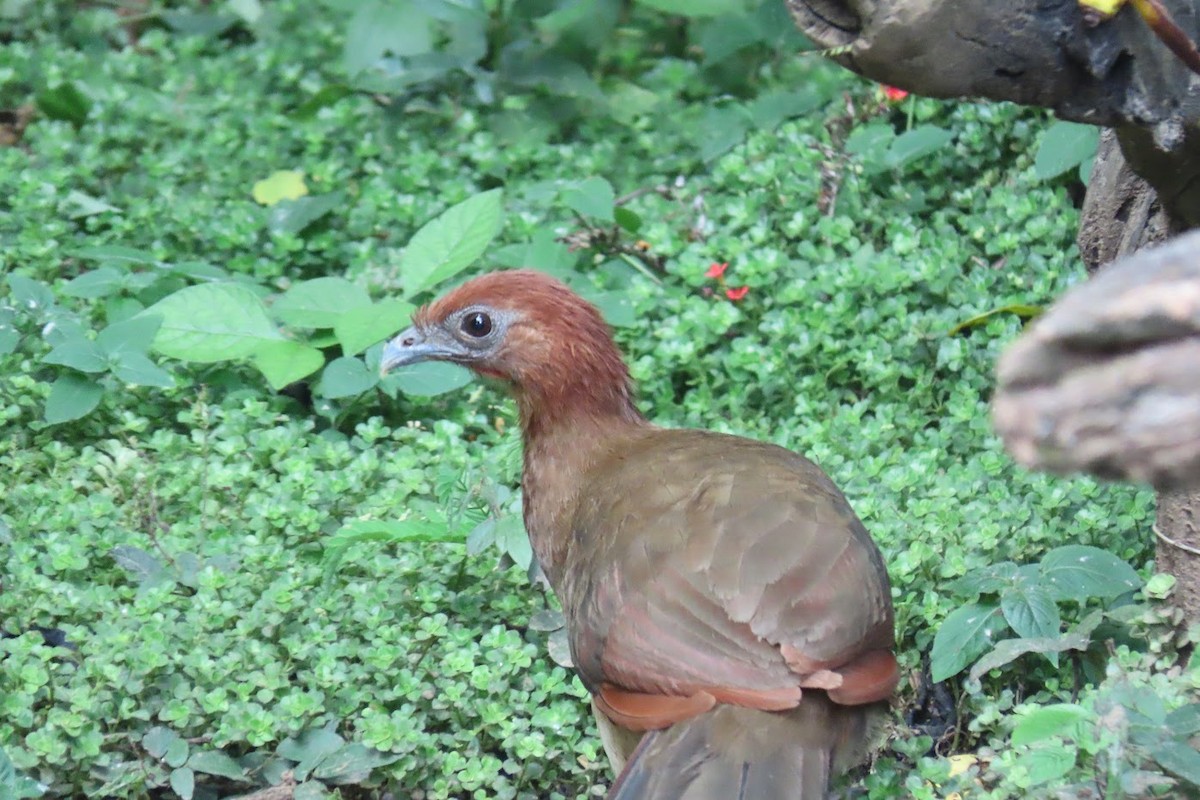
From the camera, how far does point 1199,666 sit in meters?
3.39

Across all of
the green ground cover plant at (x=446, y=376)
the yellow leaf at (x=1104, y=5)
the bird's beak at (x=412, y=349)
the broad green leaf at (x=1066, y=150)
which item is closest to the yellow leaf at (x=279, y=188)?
the green ground cover plant at (x=446, y=376)

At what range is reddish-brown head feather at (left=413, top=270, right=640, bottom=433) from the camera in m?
4.28

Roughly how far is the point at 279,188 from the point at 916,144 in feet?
8.92

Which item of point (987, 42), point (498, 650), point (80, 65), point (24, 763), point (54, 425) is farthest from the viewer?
point (80, 65)

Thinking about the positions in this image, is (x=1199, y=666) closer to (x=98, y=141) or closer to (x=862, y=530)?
(x=862, y=530)

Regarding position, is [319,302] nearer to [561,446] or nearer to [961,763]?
[561,446]

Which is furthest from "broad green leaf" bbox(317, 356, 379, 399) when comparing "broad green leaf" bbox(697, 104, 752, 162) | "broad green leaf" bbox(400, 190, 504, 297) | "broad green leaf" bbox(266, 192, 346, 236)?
"broad green leaf" bbox(697, 104, 752, 162)

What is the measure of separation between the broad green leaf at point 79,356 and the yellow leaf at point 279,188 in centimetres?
162

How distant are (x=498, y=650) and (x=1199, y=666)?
1.79 metres

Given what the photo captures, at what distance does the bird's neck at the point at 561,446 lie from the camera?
4.15 meters

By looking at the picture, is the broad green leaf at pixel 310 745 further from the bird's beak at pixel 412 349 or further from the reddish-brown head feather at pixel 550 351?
the bird's beak at pixel 412 349

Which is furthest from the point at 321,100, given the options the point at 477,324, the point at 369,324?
the point at 477,324

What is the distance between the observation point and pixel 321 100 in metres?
7.11

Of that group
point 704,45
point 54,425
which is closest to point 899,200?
point 704,45
